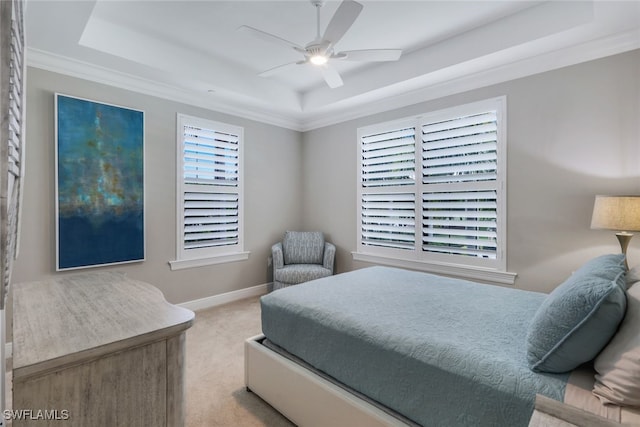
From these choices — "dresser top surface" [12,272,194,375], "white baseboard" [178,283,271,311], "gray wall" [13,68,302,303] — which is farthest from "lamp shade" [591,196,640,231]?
"white baseboard" [178,283,271,311]

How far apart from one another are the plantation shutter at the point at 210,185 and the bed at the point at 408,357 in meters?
2.07

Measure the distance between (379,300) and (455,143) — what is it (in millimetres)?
2178

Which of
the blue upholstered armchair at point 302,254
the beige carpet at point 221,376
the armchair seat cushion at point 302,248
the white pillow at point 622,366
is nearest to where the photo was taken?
the white pillow at point 622,366

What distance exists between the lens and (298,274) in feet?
13.0

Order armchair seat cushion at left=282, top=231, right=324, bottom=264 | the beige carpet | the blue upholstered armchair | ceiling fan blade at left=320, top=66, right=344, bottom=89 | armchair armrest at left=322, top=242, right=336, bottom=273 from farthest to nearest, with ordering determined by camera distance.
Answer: armchair seat cushion at left=282, top=231, right=324, bottom=264 → armchair armrest at left=322, top=242, right=336, bottom=273 → the blue upholstered armchair → ceiling fan blade at left=320, top=66, right=344, bottom=89 → the beige carpet

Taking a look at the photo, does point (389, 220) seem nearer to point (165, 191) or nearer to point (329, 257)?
point (329, 257)

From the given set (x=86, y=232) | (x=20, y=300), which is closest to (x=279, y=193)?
(x=86, y=232)

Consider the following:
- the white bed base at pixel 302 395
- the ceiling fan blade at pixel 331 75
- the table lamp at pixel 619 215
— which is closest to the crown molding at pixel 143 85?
the ceiling fan blade at pixel 331 75

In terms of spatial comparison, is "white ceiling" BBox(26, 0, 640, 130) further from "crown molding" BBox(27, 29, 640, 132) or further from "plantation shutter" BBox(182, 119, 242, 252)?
"plantation shutter" BBox(182, 119, 242, 252)

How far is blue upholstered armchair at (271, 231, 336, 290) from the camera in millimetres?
4102

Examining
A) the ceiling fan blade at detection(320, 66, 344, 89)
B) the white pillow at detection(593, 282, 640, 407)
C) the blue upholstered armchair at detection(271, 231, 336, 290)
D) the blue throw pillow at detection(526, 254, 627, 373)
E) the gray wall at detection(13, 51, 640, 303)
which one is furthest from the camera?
the blue upholstered armchair at detection(271, 231, 336, 290)

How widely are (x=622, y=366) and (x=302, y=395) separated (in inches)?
54.3

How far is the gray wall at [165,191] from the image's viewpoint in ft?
9.08

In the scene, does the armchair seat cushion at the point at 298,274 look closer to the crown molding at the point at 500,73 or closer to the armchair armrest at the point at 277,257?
the armchair armrest at the point at 277,257
